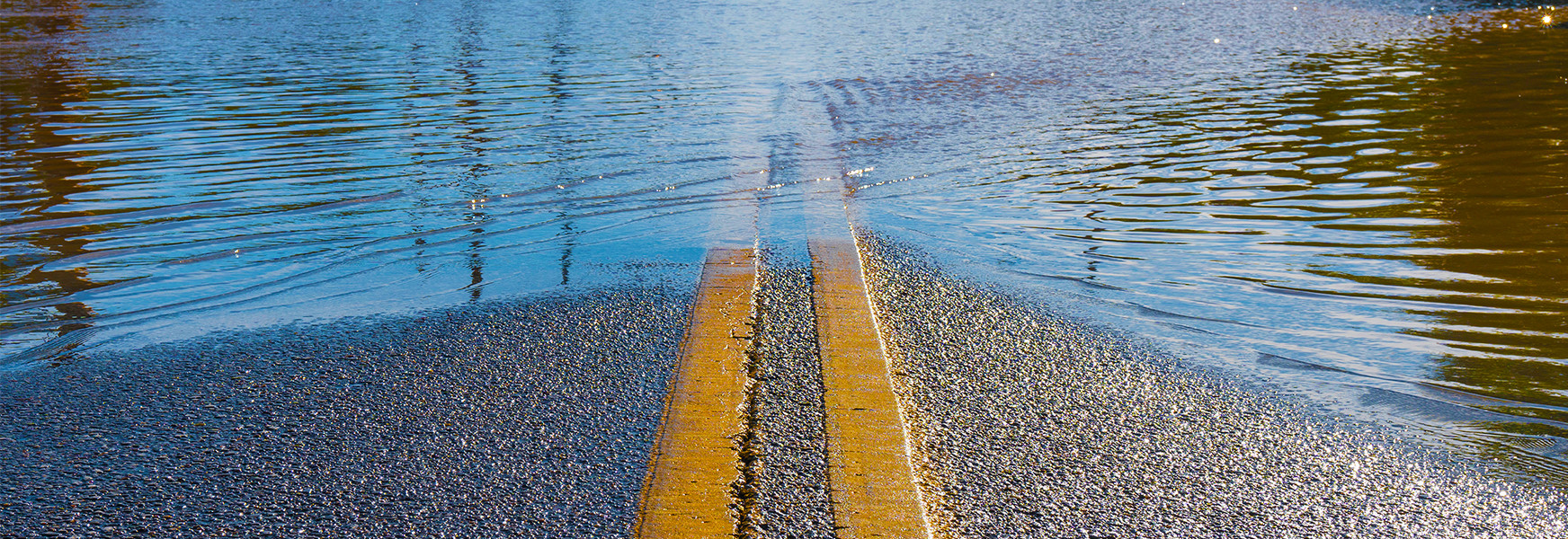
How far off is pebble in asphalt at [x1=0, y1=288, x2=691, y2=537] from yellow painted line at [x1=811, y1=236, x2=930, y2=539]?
0.50m

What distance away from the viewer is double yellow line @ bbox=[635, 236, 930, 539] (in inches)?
102

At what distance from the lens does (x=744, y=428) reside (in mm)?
3070

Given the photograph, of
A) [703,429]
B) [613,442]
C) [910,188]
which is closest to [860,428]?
[703,429]

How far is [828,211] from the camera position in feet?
19.7

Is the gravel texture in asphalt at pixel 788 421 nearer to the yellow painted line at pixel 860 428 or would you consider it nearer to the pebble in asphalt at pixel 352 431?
the yellow painted line at pixel 860 428

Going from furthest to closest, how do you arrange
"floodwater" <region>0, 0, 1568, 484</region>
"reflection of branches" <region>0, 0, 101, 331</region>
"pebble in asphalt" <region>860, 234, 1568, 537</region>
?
"reflection of branches" <region>0, 0, 101, 331</region> → "floodwater" <region>0, 0, 1568, 484</region> → "pebble in asphalt" <region>860, 234, 1568, 537</region>

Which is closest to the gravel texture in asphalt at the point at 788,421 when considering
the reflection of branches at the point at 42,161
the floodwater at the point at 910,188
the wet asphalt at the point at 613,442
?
the wet asphalt at the point at 613,442

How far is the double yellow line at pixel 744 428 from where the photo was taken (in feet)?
8.53

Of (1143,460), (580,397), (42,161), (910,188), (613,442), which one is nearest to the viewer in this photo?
(1143,460)

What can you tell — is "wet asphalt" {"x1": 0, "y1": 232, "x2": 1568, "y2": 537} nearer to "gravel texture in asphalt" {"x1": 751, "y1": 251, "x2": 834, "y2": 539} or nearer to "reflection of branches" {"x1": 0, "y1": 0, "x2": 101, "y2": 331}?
"gravel texture in asphalt" {"x1": 751, "y1": 251, "x2": 834, "y2": 539}

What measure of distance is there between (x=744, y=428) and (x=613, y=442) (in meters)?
0.35

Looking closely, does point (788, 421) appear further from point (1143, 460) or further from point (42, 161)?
point (42, 161)

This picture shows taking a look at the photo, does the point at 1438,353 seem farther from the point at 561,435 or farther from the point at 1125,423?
the point at 561,435

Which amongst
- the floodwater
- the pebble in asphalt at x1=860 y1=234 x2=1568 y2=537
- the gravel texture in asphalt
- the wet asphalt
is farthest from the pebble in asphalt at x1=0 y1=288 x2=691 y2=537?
the pebble in asphalt at x1=860 y1=234 x2=1568 y2=537
